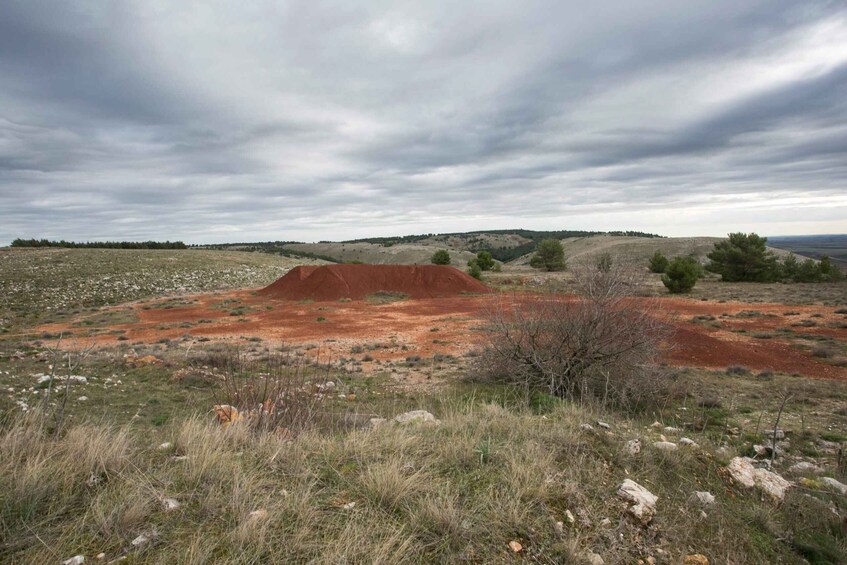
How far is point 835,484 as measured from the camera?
13.0 ft

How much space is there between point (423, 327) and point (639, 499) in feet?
51.7

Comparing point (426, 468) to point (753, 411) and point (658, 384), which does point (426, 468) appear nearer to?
point (658, 384)

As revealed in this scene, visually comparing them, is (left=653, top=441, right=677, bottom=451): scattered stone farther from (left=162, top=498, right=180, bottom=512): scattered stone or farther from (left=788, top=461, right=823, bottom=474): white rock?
(left=162, top=498, right=180, bottom=512): scattered stone

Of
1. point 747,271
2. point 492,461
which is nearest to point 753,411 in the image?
point 492,461

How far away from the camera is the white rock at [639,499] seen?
111 inches

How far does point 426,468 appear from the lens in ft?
10.4

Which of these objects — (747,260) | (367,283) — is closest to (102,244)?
(367,283)

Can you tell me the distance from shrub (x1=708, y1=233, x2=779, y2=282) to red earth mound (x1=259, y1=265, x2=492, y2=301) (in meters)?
22.5

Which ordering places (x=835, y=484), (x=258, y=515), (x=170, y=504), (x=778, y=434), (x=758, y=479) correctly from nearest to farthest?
1. (x=258, y=515)
2. (x=170, y=504)
3. (x=758, y=479)
4. (x=835, y=484)
5. (x=778, y=434)

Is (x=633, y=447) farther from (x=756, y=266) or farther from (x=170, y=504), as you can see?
(x=756, y=266)

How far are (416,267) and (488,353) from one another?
25.1 metres

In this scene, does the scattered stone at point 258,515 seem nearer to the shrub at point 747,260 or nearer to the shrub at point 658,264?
the shrub at point 747,260

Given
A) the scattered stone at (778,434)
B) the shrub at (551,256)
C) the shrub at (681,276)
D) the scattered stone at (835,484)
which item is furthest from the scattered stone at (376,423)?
the shrub at (551,256)

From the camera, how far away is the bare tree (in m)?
7.64
